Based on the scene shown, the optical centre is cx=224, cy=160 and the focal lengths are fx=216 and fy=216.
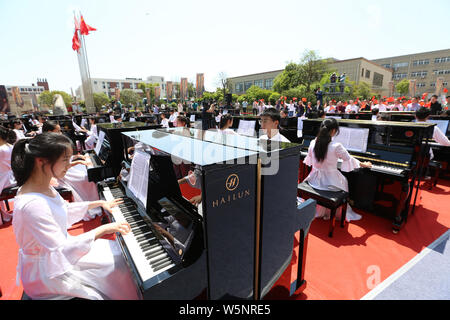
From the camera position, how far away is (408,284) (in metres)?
2.46

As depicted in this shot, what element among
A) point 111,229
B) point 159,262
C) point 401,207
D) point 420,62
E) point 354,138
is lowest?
point 401,207

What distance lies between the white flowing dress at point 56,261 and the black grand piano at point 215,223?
28 centimetres

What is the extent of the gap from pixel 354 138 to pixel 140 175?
3984mm

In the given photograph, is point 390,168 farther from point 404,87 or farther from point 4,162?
point 404,87

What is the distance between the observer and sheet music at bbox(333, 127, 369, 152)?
405 centimetres

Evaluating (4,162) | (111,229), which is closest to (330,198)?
(111,229)

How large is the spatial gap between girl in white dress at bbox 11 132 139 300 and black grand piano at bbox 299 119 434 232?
3.95 m

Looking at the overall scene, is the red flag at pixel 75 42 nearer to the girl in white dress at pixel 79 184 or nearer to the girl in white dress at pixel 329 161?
the girl in white dress at pixel 79 184

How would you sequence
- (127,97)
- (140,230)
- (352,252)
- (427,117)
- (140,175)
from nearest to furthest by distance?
(140,230), (140,175), (352,252), (427,117), (127,97)

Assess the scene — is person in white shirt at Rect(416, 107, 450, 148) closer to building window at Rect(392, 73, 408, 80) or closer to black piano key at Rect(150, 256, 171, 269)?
black piano key at Rect(150, 256, 171, 269)

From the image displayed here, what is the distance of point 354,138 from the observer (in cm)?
419
